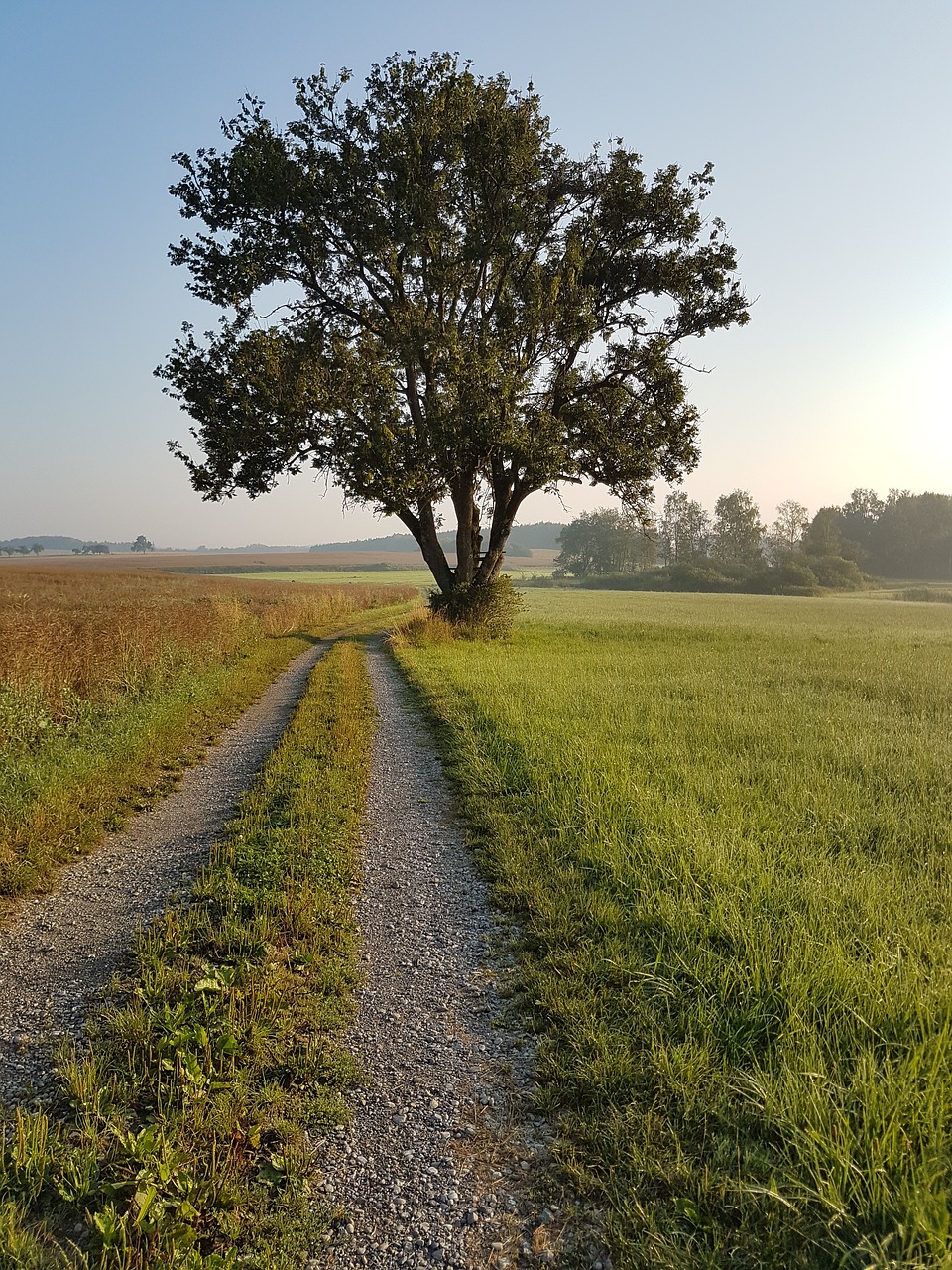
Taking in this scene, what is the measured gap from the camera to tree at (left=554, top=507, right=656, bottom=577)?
394 ft

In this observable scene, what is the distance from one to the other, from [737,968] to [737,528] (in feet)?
377

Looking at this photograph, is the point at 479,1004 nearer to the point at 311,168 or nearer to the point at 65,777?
the point at 65,777

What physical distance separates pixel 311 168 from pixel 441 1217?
24.8m

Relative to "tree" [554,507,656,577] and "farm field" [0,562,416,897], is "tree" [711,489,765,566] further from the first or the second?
"farm field" [0,562,416,897]

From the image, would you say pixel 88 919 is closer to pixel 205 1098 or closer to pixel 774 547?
pixel 205 1098

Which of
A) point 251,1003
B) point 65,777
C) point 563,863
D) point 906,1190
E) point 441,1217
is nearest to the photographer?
point 906,1190

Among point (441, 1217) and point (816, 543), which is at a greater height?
point (816, 543)

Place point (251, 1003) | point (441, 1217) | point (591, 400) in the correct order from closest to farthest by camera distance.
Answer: point (441, 1217), point (251, 1003), point (591, 400)

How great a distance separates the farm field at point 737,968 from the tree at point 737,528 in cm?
10391

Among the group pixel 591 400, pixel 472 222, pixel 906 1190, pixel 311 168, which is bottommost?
pixel 906 1190

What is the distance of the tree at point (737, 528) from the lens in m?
108

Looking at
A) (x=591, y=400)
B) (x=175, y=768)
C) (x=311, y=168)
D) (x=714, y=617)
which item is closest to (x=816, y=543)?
(x=714, y=617)

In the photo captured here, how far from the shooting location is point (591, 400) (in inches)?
877

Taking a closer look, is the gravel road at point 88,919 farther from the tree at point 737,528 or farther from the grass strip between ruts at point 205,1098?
the tree at point 737,528
